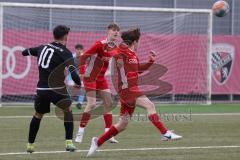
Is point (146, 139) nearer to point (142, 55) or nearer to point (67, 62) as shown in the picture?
point (67, 62)

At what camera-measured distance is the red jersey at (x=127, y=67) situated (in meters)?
12.3

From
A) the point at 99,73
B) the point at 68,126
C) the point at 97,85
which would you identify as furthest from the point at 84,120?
the point at 68,126

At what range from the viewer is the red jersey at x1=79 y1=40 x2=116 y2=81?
1428 centimetres

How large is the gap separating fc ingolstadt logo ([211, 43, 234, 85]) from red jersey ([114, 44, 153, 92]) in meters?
17.2

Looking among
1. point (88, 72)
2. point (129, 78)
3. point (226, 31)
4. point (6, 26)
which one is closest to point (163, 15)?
point (226, 31)

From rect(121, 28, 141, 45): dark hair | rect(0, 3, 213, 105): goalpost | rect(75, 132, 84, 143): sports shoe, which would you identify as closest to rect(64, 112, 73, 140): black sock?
rect(121, 28, 141, 45): dark hair

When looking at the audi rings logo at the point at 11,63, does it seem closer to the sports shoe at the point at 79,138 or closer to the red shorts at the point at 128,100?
the sports shoe at the point at 79,138

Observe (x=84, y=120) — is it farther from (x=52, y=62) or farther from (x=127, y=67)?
(x=52, y=62)

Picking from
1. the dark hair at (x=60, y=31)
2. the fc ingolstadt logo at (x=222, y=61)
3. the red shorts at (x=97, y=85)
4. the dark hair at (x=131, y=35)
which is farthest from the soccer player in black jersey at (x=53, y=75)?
the fc ingolstadt logo at (x=222, y=61)

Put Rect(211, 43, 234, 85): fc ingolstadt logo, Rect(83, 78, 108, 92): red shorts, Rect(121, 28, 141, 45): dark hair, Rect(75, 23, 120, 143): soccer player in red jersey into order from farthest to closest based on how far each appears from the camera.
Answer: Rect(211, 43, 234, 85): fc ingolstadt logo, Rect(83, 78, 108, 92): red shorts, Rect(75, 23, 120, 143): soccer player in red jersey, Rect(121, 28, 141, 45): dark hair

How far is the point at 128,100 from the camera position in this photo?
1204 centimetres

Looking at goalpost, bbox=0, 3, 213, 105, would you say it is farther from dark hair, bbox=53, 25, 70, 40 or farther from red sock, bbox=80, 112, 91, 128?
dark hair, bbox=53, 25, 70, 40

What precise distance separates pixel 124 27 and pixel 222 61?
4581mm

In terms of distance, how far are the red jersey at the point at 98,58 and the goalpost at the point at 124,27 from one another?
A: 10.5 meters
